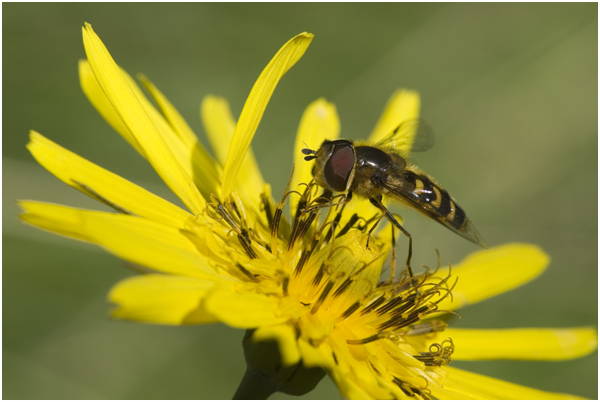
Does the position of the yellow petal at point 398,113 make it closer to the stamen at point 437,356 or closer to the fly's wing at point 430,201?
the fly's wing at point 430,201

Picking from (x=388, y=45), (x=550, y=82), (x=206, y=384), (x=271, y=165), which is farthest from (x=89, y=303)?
(x=550, y=82)

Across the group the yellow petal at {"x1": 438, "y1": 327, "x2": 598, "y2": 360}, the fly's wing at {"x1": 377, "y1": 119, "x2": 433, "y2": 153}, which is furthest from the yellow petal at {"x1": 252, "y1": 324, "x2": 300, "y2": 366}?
the fly's wing at {"x1": 377, "y1": 119, "x2": 433, "y2": 153}

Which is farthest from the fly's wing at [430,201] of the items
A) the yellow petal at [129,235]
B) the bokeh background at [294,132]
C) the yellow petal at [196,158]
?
the bokeh background at [294,132]

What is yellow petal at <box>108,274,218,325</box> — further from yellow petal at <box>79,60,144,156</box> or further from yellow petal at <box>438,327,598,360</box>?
yellow petal at <box>438,327,598,360</box>

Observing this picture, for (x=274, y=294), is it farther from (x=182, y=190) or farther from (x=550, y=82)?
(x=550, y=82)

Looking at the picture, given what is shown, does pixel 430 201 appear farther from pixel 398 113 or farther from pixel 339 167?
pixel 398 113

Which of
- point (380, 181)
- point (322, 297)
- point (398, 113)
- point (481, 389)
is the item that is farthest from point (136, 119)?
point (481, 389)

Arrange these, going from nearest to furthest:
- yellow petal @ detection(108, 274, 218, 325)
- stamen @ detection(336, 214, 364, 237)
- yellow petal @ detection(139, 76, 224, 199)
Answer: yellow petal @ detection(108, 274, 218, 325) < yellow petal @ detection(139, 76, 224, 199) < stamen @ detection(336, 214, 364, 237)
